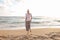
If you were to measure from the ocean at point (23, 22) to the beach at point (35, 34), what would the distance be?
115mm

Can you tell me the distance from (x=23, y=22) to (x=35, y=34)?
1.47 feet

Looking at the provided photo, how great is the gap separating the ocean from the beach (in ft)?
0.38

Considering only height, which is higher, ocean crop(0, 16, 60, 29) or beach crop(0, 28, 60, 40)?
ocean crop(0, 16, 60, 29)

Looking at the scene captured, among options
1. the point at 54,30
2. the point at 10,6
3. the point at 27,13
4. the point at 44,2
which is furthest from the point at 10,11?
the point at 54,30

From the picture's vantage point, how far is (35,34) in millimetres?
4992

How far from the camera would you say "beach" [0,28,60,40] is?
16.2ft

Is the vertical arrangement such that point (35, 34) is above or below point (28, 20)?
below

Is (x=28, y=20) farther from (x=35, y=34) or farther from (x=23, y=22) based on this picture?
(x=35, y=34)

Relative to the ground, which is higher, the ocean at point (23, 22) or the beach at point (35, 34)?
the ocean at point (23, 22)

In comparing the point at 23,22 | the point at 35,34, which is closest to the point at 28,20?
the point at 23,22

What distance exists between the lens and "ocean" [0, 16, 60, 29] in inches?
196

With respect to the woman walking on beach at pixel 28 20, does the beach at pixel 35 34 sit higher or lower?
lower

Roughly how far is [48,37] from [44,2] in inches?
37.0

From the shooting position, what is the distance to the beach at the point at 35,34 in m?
4.92
